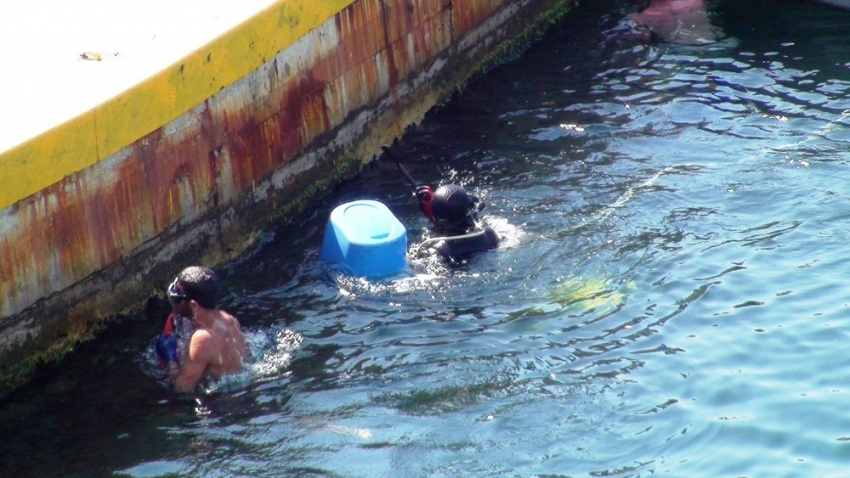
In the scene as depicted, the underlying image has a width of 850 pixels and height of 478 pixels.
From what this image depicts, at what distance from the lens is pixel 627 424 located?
19.3 ft

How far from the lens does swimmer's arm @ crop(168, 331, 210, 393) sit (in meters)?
6.57

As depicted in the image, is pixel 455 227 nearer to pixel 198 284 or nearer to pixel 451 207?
pixel 451 207

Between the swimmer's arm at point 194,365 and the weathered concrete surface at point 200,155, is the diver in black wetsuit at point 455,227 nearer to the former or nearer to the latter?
the weathered concrete surface at point 200,155

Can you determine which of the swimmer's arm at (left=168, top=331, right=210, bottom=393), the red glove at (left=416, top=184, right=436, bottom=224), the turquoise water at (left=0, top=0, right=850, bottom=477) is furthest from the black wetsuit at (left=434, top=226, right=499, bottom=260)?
the swimmer's arm at (left=168, top=331, right=210, bottom=393)

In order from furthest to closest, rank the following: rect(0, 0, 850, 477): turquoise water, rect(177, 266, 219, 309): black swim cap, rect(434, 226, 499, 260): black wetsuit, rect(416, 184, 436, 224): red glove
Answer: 1. rect(416, 184, 436, 224): red glove
2. rect(434, 226, 499, 260): black wetsuit
3. rect(177, 266, 219, 309): black swim cap
4. rect(0, 0, 850, 477): turquoise water

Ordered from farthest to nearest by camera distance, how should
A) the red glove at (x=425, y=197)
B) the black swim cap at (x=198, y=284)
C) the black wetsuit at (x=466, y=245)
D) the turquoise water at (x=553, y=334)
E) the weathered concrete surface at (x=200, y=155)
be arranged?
the red glove at (x=425, y=197) < the black wetsuit at (x=466, y=245) < the weathered concrete surface at (x=200, y=155) < the black swim cap at (x=198, y=284) < the turquoise water at (x=553, y=334)

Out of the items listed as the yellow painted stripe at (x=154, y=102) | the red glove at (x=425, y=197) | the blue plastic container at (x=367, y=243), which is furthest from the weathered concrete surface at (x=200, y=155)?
the red glove at (x=425, y=197)

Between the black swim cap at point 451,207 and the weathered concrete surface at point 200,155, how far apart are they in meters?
1.84

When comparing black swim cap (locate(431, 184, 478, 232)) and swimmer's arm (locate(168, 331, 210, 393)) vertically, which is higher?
black swim cap (locate(431, 184, 478, 232))

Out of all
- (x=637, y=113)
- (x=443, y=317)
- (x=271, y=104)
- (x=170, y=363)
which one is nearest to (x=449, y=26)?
(x=637, y=113)

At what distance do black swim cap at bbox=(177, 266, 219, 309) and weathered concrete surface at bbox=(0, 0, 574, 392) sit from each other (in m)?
1.12

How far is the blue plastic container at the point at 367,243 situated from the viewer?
25.5ft

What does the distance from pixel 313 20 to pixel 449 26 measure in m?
2.68

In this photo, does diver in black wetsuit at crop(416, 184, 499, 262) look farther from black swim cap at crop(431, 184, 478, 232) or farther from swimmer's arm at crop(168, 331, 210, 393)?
swimmer's arm at crop(168, 331, 210, 393)
